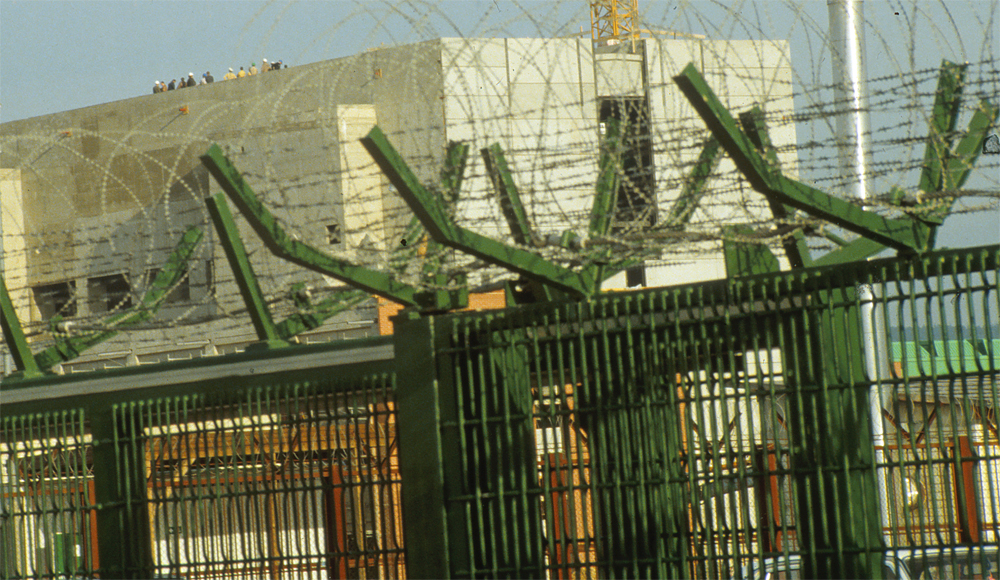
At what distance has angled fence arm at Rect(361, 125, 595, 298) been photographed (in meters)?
4.09

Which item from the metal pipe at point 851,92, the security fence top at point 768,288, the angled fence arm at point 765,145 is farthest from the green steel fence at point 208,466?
the metal pipe at point 851,92

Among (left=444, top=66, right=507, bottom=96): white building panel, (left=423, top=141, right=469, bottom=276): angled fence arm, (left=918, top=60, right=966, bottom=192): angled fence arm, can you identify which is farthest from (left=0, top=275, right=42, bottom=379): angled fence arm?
(left=918, top=60, right=966, bottom=192): angled fence arm

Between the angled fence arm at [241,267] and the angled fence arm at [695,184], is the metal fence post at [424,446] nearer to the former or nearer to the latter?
the angled fence arm at [241,267]

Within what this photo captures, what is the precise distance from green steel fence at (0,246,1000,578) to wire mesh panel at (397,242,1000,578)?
1 centimetres

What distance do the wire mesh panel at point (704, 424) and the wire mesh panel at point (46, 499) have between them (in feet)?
6.78

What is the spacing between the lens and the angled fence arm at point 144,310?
238 inches

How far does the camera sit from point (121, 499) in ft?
18.0

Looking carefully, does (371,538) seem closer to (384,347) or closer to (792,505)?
(384,347)

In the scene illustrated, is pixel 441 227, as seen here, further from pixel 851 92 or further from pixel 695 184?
pixel 851 92

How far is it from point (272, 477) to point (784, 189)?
260cm

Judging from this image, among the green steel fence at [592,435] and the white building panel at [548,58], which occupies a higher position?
the white building panel at [548,58]

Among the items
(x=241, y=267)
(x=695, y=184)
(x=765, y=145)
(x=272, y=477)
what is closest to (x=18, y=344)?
(x=241, y=267)

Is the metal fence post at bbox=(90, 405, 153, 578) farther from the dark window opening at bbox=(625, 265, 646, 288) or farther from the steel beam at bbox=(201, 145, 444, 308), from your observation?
the dark window opening at bbox=(625, 265, 646, 288)

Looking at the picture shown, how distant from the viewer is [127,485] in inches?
215
